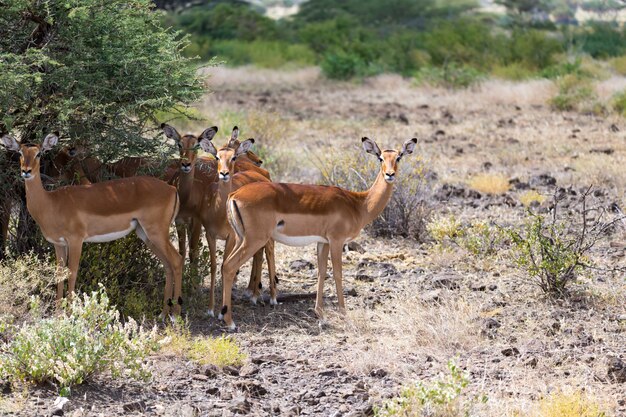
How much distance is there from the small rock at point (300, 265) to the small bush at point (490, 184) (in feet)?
13.1

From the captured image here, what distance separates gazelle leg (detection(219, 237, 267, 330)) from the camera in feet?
27.0

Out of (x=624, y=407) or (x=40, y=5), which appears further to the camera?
(x=40, y=5)

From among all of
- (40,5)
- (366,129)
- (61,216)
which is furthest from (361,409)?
(366,129)

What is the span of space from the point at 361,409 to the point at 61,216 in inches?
110

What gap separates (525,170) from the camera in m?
15.0

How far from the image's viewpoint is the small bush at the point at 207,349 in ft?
23.4

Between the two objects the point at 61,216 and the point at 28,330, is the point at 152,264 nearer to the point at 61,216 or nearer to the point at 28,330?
the point at 61,216

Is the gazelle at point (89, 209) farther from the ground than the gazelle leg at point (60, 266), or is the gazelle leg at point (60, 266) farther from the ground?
the gazelle at point (89, 209)

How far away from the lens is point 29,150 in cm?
754

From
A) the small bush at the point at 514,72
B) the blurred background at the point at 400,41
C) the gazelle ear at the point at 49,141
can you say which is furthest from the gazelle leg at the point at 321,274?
the small bush at the point at 514,72

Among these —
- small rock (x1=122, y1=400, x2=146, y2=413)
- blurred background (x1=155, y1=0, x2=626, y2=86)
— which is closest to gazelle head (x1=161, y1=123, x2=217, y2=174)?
small rock (x1=122, y1=400, x2=146, y2=413)

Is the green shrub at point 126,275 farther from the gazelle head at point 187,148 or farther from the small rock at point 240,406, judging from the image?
the small rock at point 240,406

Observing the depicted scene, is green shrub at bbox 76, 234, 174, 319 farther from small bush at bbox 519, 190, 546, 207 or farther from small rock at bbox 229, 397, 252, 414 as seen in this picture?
small bush at bbox 519, 190, 546, 207

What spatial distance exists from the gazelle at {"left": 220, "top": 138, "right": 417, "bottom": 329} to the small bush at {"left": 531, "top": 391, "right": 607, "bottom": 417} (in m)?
2.69
